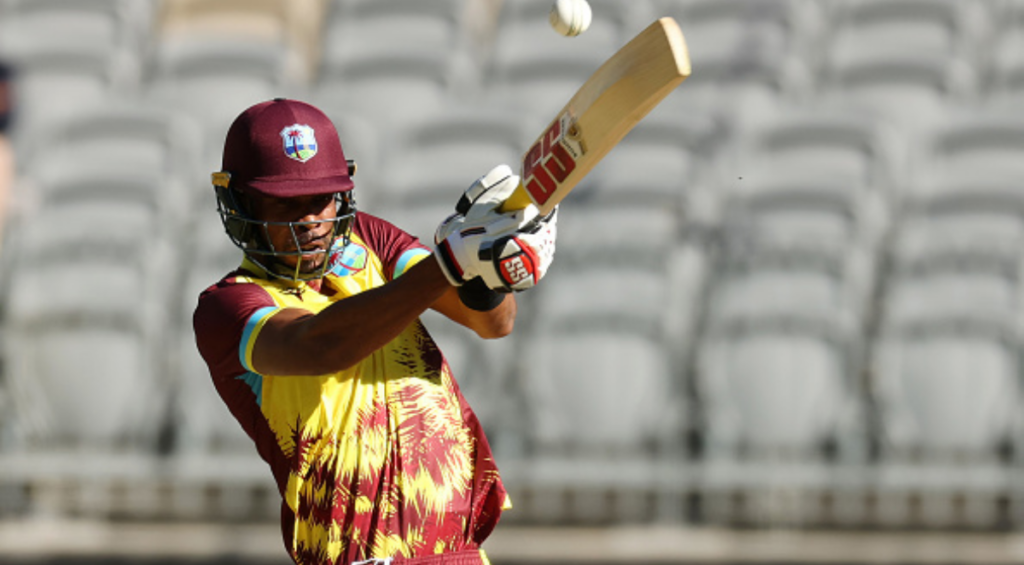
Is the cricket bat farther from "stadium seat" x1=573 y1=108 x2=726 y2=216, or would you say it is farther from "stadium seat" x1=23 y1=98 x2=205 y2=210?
"stadium seat" x1=23 y1=98 x2=205 y2=210

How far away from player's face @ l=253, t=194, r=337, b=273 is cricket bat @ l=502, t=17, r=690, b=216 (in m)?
0.39

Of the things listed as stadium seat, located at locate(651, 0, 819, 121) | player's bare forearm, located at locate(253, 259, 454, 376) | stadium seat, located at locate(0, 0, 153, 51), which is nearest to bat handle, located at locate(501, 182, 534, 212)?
player's bare forearm, located at locate(253, 259, 454, 376)

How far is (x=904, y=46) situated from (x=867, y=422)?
214 cm

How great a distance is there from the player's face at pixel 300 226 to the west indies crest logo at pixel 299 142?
69 mm

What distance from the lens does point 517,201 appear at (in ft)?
6.78

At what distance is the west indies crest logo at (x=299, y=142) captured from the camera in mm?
2287

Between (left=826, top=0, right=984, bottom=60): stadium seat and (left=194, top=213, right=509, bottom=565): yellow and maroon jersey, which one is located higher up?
(left=826, top=0, right=984, bottom=60): stadium seat

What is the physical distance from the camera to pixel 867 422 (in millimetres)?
5723

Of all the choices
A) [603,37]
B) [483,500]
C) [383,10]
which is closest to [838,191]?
[603,37]

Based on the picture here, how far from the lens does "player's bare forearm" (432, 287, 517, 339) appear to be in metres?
2.43

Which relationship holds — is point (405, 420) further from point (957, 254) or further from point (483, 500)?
point (957, 254)

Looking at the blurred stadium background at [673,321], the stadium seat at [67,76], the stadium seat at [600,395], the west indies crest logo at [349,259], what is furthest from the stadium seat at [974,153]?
the west indies crest logo at [349,259]

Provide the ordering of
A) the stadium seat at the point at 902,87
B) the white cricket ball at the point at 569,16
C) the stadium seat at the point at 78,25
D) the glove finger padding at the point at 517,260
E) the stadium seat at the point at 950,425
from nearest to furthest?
the glove finger padding at the point at 517,260, the white cricket ball at the point at 569,16, the stadium seat at the point at 950,425, the stadium seat at the point at 902,87, the stadium seat at the point at 78,25

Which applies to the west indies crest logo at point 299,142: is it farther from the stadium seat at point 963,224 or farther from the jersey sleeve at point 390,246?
the stadium seat at point 963,224
